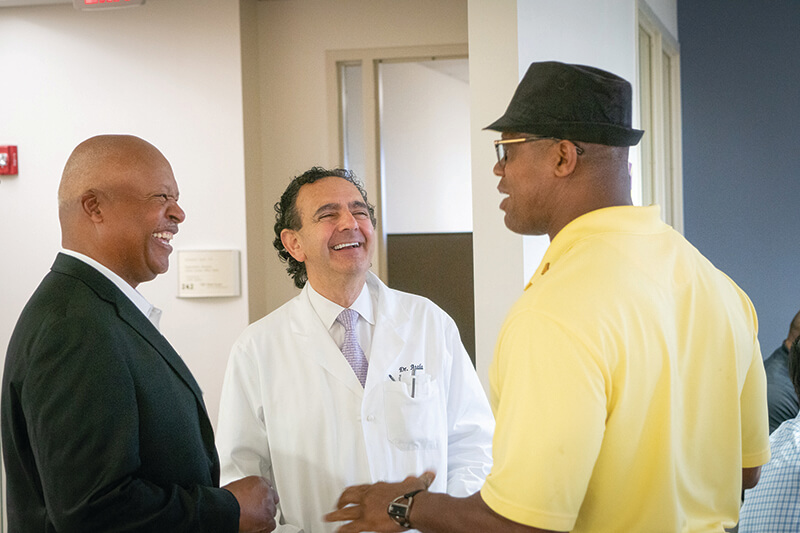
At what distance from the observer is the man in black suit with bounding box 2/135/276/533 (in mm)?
1217

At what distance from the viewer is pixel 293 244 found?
2.21 meters

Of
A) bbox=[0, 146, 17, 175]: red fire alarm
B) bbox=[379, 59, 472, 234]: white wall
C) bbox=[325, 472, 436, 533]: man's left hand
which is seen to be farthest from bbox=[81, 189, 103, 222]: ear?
bbox=[379, 59, 472, 234]: white wall

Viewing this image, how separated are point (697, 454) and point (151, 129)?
3666 mm

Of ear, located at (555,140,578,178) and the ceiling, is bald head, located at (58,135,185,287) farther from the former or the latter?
the ceiling

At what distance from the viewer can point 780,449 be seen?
2.06m

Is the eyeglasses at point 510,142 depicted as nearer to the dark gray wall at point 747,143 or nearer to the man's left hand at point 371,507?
the man's left hand at point 371,507

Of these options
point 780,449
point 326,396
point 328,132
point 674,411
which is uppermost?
point 328,132

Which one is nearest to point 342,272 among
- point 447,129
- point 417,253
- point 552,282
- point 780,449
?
point 552,282

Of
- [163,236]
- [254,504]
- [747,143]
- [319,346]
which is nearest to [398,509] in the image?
[254,504]

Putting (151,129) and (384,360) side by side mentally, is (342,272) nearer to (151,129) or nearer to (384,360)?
(384,360)

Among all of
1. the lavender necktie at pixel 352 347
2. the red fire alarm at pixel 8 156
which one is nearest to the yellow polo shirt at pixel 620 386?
the lavender necktie at pixel 352 347

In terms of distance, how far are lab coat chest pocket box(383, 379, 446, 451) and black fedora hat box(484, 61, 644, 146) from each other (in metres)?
0.87

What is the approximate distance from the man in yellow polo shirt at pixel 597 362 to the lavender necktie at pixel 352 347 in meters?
0.67

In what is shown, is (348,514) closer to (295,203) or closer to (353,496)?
(353,496)
